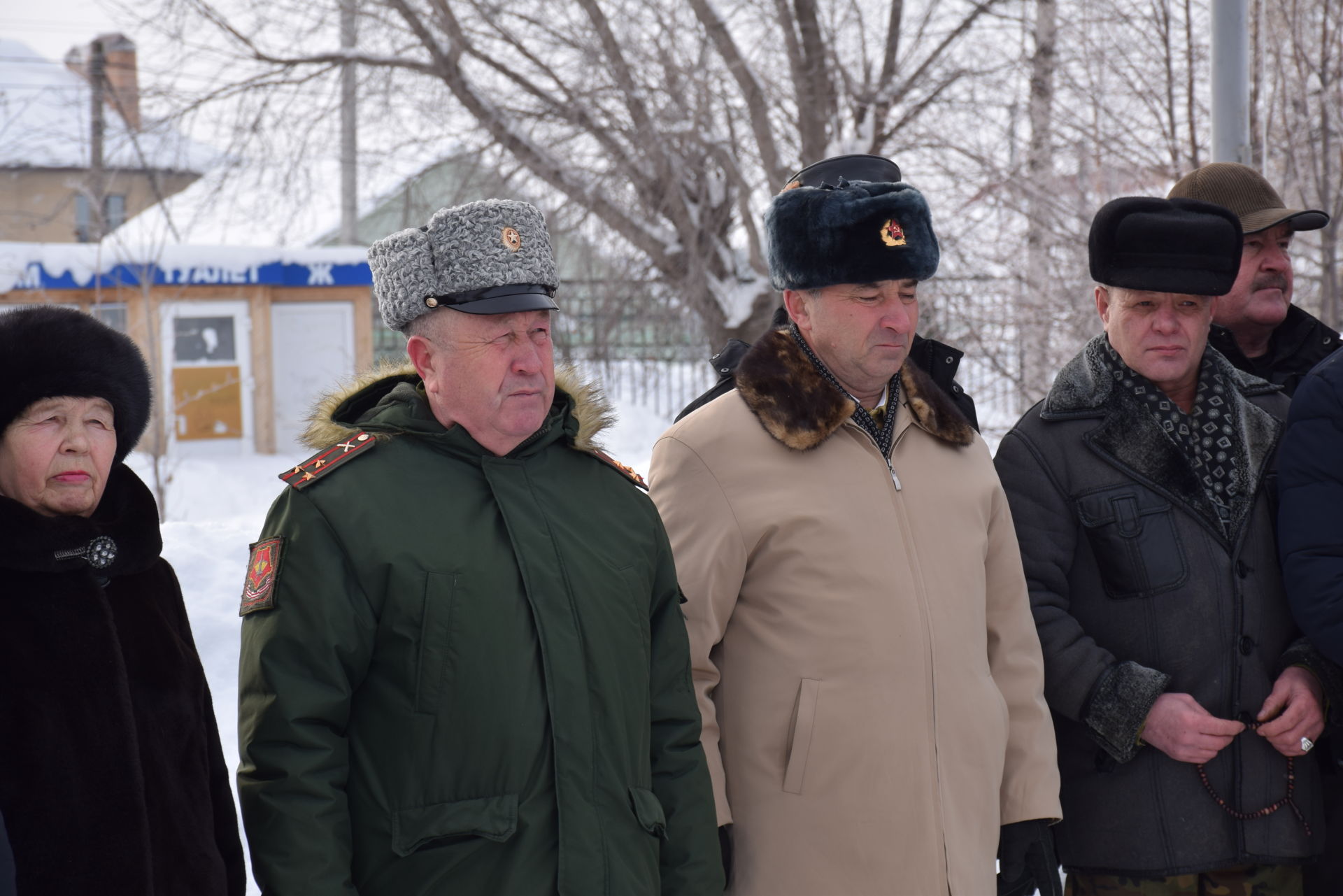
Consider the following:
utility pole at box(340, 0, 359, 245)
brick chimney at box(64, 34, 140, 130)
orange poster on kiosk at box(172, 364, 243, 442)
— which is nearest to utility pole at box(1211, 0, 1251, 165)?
utility pole at box(340, 0, 359, 245)

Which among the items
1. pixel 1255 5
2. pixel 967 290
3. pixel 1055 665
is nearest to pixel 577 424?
pixel 1055 665

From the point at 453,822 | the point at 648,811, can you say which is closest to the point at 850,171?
the point at 648,811

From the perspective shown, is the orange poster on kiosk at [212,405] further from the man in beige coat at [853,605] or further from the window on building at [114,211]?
the man in beige coat at [853,605]

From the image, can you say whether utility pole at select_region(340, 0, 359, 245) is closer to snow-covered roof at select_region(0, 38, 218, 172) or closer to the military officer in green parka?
snow-covered roof at select_region(0, 38, 218, 172)

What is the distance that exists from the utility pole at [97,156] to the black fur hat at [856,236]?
8.07 m

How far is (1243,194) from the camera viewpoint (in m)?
3.26

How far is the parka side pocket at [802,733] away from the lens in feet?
7.43

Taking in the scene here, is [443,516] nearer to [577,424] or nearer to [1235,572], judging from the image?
[577,424]

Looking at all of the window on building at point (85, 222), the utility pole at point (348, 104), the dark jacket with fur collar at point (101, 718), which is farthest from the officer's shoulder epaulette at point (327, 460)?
the window on building at point (85, 222)

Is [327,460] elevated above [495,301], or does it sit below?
below

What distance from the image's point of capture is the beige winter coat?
2.27 m

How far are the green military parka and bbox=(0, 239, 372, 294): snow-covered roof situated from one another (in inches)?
351

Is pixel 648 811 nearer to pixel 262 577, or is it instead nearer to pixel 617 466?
pixel 617 466

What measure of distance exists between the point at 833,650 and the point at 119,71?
10.6 metres
